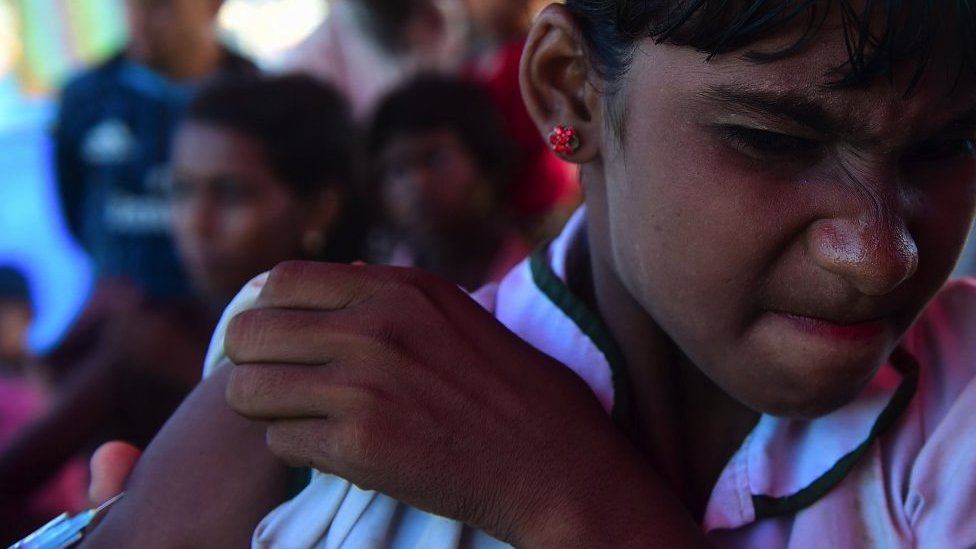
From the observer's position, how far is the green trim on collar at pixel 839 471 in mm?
1176

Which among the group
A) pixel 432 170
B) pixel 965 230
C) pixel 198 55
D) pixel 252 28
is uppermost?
pixel 252 28

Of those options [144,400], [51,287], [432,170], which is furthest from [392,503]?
[51,287]

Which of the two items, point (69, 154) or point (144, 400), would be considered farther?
point (69, 154)

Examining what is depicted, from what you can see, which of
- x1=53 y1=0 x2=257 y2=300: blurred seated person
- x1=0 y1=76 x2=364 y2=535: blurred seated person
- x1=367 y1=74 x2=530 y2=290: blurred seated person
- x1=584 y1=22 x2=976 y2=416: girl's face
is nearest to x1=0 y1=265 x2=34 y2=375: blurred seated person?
x1=53 y1=0 x2=257 y2=300: blurred seated person

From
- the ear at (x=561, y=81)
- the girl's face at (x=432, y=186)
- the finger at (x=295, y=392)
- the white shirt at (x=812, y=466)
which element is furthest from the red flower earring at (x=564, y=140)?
the girl's face at (x=432, y=186)

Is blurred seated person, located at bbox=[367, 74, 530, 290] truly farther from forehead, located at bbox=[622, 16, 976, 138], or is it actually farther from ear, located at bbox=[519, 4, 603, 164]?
forehead, located at bbox=[622, 16, 976, 138]

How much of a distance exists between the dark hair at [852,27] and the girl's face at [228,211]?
1.86 meters

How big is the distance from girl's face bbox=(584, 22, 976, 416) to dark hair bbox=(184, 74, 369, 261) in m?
1.86

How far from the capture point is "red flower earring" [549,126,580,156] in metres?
1.22

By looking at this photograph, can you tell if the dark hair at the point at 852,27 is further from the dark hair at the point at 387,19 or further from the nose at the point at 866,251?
the dark hair at the point at 387,19

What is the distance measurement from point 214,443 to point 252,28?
17.6 ft

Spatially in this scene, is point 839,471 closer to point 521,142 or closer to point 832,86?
point 832,86

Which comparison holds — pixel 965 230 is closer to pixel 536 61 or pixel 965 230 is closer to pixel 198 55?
pixel 536 61

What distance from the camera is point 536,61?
123 centimetres
